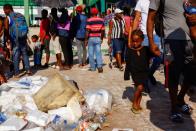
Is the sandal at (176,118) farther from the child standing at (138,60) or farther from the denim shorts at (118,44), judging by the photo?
the denim shorts at (118,44)

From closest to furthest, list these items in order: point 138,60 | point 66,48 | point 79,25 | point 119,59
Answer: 1. point 138,60
2. point 119,59
3. point 79,25
4. point 66,48

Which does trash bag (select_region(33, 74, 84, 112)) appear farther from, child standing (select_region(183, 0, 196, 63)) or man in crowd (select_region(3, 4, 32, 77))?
man in crowd (select_region(3, 4, 32, 77))

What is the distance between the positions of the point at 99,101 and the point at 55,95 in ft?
2.39

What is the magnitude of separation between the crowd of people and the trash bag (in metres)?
0.99

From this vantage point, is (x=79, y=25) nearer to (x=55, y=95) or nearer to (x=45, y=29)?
(x=45, y=29)

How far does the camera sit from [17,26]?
32.2 feet

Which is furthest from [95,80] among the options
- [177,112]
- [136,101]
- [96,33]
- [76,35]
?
[177,112]

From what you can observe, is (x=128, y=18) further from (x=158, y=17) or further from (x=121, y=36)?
(x=158, y=17)

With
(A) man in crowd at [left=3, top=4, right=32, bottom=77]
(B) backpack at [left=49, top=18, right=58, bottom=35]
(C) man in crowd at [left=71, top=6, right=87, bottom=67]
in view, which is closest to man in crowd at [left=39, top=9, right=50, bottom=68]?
(B) backpack at [left=49, top=18, right=58, bottom=35]

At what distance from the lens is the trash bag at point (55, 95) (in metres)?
6.03

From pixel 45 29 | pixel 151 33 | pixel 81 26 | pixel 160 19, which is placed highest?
pixel 160 19

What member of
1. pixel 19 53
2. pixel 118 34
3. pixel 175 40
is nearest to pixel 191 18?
pixel 175 40

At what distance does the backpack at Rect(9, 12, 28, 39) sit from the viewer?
9.83 metres

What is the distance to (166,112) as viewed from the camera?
6453mm
